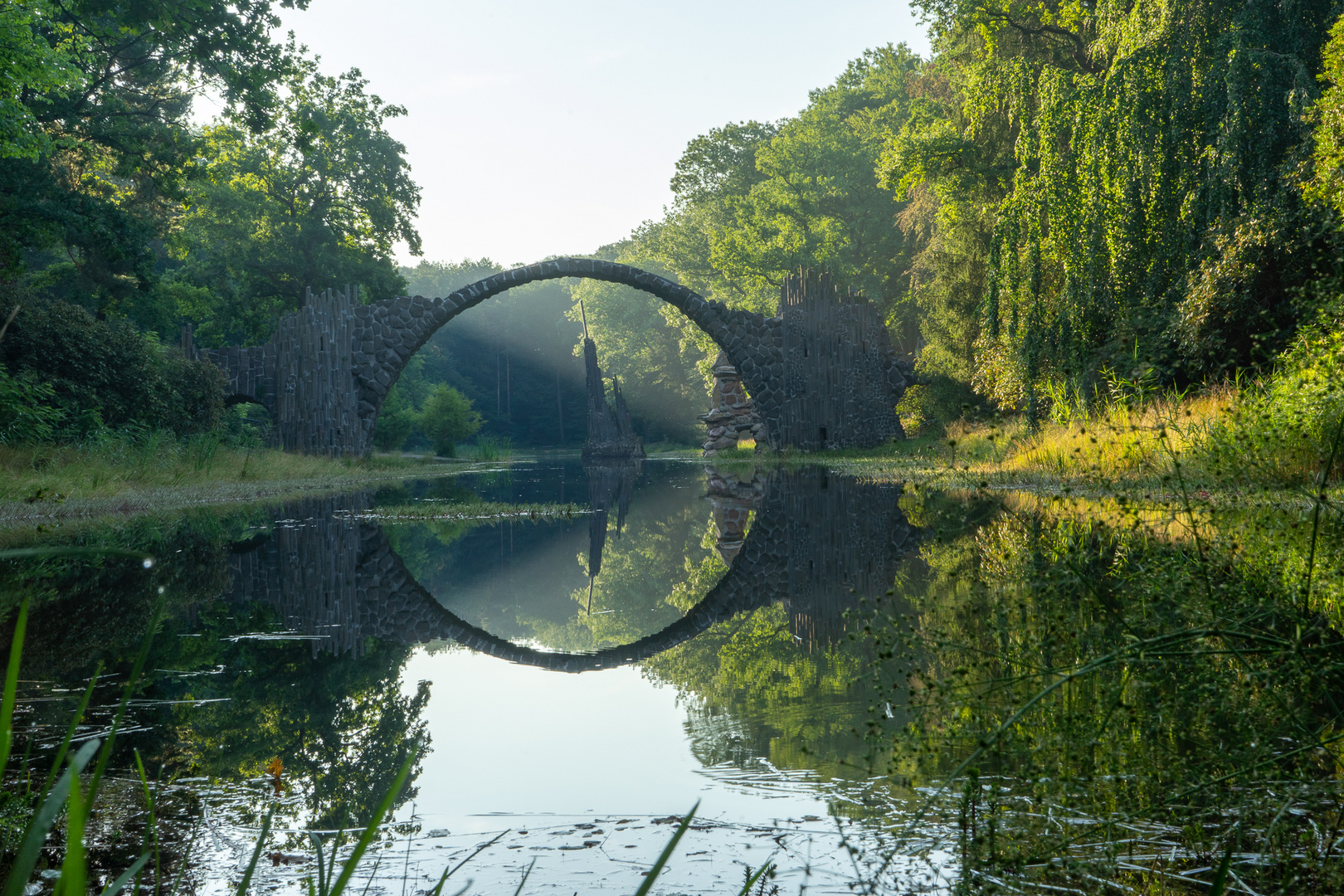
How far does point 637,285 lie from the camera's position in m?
24.4

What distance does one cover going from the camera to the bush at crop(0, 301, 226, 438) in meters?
12.3

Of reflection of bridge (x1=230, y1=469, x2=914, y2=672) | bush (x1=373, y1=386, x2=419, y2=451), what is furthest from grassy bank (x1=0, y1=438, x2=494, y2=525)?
bush (x1=373, y1=386, x2=419, y2=451)

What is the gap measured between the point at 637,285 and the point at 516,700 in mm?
21334

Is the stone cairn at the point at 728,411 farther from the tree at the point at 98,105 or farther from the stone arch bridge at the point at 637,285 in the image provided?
the tree at the point at 98,105

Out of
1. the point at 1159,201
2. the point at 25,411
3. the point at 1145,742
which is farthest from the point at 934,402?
the point at 1145,742

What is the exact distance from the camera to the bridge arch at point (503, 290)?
21.5 metres

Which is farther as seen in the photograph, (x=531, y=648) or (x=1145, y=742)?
(x=531, y=648)

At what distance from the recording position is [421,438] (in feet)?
172

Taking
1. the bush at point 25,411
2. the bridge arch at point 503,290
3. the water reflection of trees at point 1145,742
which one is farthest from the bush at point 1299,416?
the bridge arch at point 503,290

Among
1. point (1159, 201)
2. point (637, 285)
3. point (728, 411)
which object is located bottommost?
point (728, 411)

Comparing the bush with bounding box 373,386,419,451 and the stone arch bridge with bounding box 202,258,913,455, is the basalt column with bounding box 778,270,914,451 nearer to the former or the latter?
the stone arch bridge with bounding box 202,258,913,455

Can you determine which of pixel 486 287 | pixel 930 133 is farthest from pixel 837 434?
pixel 486 287

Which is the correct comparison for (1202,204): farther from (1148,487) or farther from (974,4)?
(974,4)

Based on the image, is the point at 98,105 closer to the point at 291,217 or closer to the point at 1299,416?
the point at 291,217
